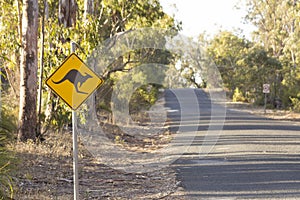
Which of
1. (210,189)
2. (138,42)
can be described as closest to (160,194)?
(210,189)

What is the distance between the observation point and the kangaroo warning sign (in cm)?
703

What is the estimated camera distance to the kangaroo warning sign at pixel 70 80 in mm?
7031

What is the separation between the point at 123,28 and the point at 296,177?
49.1ft

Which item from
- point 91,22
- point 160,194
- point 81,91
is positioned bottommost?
point 160,194

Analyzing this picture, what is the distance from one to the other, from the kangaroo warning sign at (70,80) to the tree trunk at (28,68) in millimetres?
7169

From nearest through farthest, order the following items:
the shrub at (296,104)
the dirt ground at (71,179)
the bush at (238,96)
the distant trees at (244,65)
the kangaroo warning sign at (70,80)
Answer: the kangaroo warning sign at (70,80) → the dirt ground at (71,179) → the shrub at (296,104) → the distant trees at (244,65) → the bush at (238,96)

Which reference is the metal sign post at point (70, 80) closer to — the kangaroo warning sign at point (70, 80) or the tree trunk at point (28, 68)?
the kangaroo warning sign at point (70, 80)

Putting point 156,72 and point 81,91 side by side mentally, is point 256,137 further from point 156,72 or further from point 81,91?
point 81,91

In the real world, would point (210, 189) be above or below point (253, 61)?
below

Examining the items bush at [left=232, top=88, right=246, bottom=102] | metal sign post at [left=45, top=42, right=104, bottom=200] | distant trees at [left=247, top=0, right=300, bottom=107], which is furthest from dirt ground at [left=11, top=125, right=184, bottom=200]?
bush at [left=232, top=88, right=246, bottom=102]

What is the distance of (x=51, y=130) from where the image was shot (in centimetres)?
1700

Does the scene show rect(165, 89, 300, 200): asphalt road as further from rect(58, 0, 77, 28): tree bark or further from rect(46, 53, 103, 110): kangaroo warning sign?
rect(58, 0, 77, 28): tree bark

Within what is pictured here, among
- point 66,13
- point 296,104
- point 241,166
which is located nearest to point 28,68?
point 66,13

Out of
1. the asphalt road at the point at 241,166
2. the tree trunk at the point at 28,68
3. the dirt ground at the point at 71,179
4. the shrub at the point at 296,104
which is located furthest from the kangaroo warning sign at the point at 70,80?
the shrub at the point at 296,104
